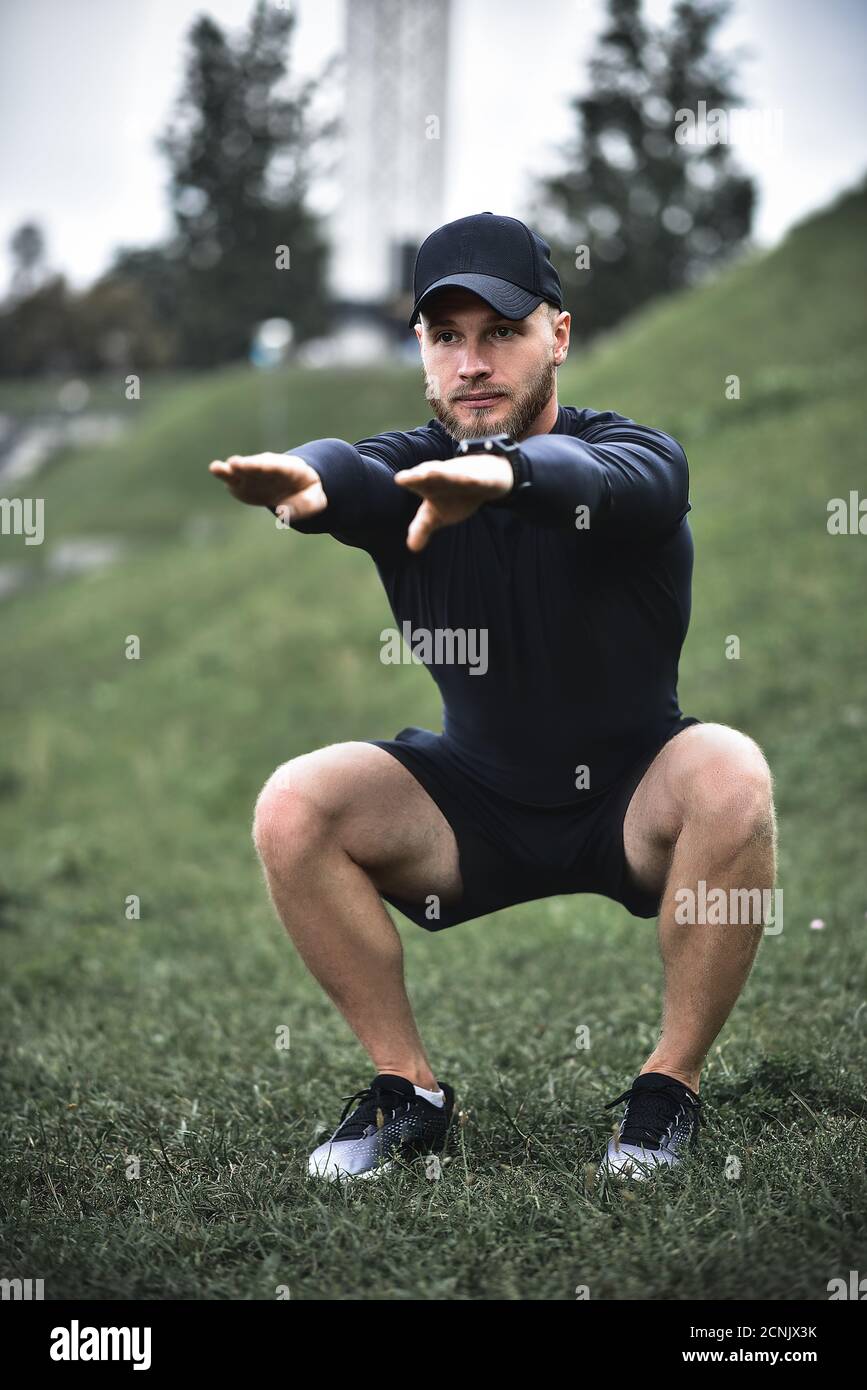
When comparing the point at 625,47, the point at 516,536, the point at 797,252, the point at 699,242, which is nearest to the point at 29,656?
the point at 797,252

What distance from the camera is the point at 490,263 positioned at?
3002 millimetres

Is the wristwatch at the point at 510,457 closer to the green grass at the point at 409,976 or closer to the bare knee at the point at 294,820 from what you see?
the bare knee at the point at 294,820

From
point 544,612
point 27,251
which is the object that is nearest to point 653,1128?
point 544,612

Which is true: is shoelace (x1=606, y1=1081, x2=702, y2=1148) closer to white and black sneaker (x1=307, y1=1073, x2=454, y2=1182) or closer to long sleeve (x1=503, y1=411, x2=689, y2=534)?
white and black sneaker (x1=307, y1=1073, x2=454, y2=1182)

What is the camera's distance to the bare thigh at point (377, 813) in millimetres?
3080

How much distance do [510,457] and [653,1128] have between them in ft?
4.54

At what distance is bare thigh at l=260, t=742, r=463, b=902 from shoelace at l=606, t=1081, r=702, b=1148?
2.06ft

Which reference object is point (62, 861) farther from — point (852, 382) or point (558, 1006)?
point (852, 382)

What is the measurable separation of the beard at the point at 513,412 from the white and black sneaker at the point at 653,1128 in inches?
55.5

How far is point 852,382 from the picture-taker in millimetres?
13508

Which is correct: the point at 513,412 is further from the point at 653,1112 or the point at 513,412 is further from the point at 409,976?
the point at 409,976

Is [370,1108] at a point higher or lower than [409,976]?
lower

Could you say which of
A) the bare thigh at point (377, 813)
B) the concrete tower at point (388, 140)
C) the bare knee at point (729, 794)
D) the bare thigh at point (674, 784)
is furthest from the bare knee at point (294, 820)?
the concrete tower at point (388, 140)

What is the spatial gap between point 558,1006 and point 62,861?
14.7 ft
